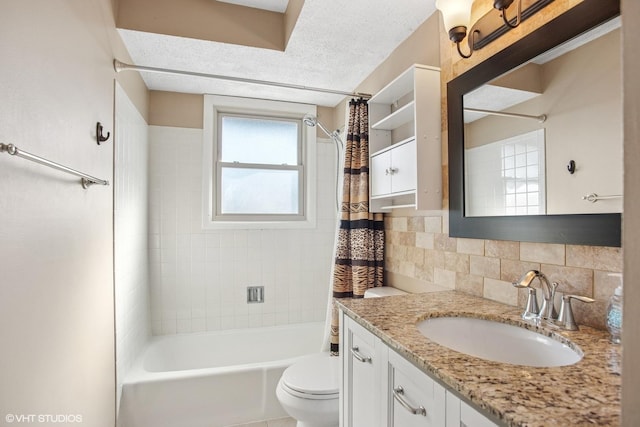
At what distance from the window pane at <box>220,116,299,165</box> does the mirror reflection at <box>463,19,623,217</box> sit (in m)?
1.90

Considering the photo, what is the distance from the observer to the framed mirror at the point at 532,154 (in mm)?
921

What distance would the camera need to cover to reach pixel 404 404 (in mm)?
875

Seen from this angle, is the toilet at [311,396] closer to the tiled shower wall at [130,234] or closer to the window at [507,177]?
the tiled shower wall at [130,234]

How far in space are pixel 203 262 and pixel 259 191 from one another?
2.56 ft

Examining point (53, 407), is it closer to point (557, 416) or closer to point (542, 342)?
→ point (557, 416)

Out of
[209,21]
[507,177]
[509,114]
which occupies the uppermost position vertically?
[209,21]

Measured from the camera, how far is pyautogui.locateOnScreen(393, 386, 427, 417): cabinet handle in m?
0.81

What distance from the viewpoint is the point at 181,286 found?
2.67 m

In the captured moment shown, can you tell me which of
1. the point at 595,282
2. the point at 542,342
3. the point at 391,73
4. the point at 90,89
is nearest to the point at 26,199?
the point at 90,89

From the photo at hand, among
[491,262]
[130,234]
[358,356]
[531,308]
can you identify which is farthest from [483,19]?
[130,234]

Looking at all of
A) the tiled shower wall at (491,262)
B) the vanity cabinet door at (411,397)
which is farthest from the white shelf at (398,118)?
the vanity cabinet door at (411,397)

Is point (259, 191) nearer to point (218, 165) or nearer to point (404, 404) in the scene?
point (218, 165)

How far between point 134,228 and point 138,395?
1.03 metres

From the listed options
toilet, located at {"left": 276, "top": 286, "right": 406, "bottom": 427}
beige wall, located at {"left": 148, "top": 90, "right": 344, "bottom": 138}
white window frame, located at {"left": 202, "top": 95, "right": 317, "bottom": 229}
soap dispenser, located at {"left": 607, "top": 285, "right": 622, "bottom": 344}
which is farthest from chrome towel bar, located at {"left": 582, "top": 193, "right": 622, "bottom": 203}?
beige wall, located at {"left": 148, "top": 90, "right": 344, "bottom": 138}
